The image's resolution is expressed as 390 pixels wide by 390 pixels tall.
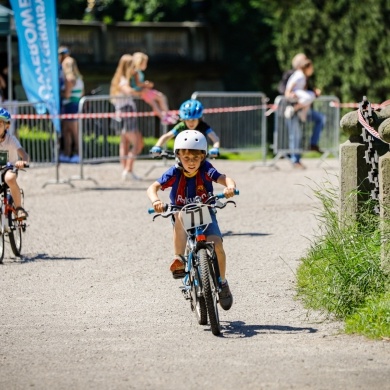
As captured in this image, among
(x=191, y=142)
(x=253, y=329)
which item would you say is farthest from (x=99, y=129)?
(x=253, y=329)

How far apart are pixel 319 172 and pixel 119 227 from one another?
677 cm

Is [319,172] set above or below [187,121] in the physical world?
below

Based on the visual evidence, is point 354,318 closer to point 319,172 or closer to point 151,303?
point 151,303

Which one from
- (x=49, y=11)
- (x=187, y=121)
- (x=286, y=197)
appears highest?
(x=49, y=11)

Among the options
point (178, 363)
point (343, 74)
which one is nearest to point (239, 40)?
point (343, 74)

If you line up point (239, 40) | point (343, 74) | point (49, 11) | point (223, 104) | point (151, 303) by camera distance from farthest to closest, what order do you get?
point (239, 40), point (343, 74), point (223, 104), point (49, 11), point (151, 303)

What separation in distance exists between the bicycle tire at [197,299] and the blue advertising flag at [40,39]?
34.3 ft

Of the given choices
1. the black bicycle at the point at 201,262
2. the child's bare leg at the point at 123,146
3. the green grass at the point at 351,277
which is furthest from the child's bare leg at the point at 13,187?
the child's bare leg at the point at 123,146

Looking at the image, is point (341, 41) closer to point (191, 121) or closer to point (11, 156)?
point (191, 121)

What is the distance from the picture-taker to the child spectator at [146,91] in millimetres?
20078

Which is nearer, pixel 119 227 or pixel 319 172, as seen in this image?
pixel 119 227

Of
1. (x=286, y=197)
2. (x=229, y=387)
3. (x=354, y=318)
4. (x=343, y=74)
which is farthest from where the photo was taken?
(x=343, y=74)

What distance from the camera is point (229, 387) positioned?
23.0 ft

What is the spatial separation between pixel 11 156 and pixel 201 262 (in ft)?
14.1
